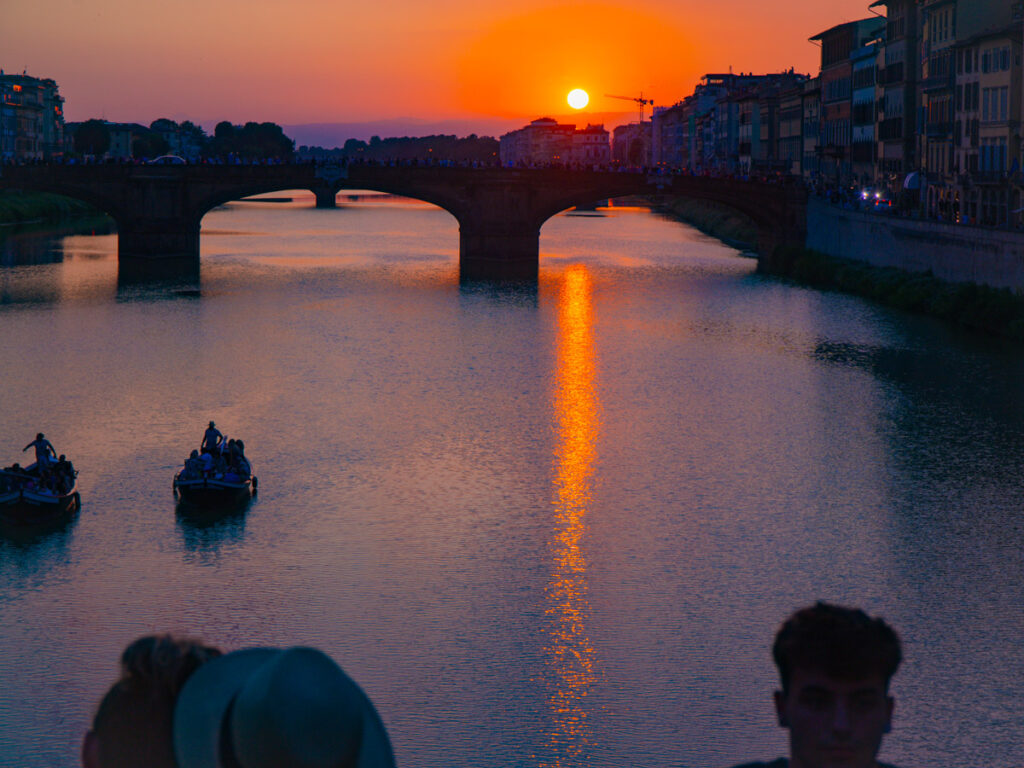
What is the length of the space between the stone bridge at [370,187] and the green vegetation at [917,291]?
10153 mm

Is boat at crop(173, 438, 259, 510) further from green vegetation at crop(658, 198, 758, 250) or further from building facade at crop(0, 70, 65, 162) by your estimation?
building facade at crop(0, 70, 65, 162)

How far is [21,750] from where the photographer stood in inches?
573

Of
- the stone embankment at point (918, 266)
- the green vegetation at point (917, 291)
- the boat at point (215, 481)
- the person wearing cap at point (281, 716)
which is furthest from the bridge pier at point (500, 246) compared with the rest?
the person wearing cap at point (281, 716)

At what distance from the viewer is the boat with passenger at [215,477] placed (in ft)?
78.7

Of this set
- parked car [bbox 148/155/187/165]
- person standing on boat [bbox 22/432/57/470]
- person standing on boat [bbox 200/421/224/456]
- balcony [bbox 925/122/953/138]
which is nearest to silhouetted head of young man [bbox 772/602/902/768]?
person standing on boat [bbox 22/432/57/470]

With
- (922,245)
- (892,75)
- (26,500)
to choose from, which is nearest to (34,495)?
(26,500)

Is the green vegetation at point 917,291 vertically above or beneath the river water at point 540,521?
above

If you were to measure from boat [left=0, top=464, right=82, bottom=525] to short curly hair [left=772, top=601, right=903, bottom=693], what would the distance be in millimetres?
21560

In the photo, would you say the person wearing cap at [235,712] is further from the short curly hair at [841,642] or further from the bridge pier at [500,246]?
the bridge pier at [500,246]

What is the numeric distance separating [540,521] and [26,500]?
8.43 metres

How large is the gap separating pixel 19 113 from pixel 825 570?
14473 cm

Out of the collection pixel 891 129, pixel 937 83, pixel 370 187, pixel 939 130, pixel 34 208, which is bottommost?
pixel 34 208

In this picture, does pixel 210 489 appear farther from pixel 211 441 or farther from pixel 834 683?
pixel 834 683

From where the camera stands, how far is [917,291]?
5178 cm
